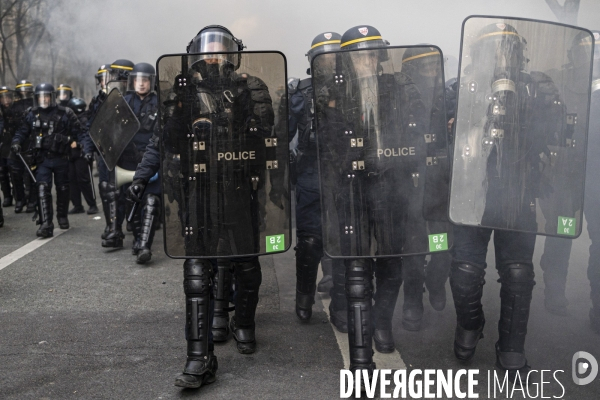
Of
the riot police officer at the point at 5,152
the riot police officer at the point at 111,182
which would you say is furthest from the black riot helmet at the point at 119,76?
the riot police officer at the point at 5,152

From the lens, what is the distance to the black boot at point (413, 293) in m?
4.14

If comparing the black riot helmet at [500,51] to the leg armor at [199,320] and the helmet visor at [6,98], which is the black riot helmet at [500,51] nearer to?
→ the leg armor at [199,320]

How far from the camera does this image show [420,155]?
127 inches

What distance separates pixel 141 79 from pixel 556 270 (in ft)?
13.3

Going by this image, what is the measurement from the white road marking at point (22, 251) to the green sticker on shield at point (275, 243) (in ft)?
11.1

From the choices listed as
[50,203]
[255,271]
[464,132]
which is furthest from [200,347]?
[50,203]

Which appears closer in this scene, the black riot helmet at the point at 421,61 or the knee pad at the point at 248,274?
the black riot helmet at the point at 421,61

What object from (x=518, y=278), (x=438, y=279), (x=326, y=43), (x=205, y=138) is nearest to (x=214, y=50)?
(x=205, y=138)

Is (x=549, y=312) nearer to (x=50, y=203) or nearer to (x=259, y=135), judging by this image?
(x=259, y=135)

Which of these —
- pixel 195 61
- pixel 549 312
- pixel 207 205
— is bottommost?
pixel 549 312

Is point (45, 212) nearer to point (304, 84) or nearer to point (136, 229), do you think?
point (136, 229)

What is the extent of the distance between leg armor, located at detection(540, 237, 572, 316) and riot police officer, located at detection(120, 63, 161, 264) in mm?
3339

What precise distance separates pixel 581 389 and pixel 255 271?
1.71 metres

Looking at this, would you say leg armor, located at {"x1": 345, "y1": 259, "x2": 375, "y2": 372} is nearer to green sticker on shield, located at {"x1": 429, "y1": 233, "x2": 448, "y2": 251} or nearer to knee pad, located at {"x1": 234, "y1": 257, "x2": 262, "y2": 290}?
green sticker on shield, located at {"x1": 429, "y1": 233, "x2": 448, "y2": 251}
